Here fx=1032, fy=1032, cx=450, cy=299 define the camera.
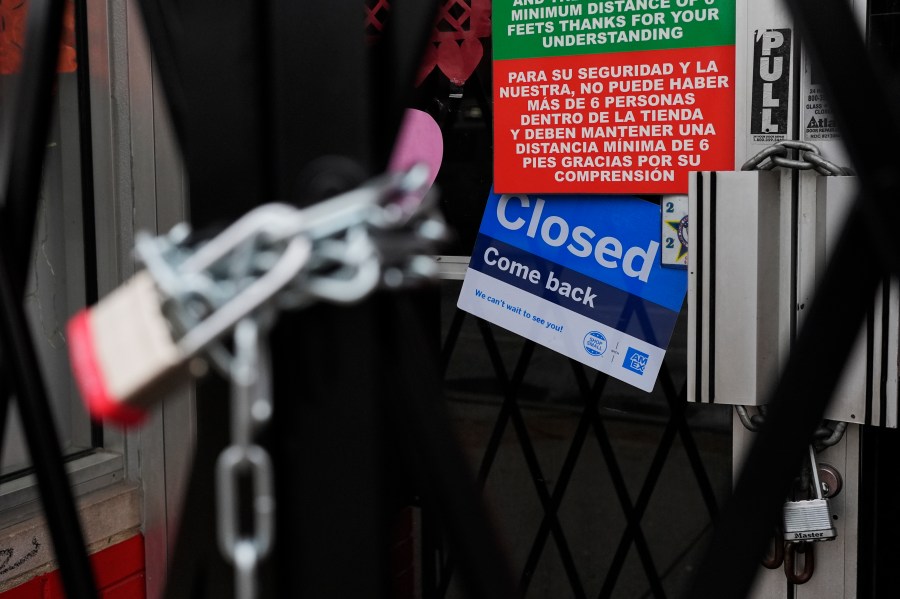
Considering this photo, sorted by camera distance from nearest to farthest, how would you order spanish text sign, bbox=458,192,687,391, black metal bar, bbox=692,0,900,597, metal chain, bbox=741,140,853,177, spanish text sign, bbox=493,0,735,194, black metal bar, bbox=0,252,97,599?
1. black metal bar, bbox=692,0,900,597
2. black metal bar, bbox=0,252,97,599
3. metal chain, bbox=741,140,853,177
4. spanish text sign, bbox=493,0,735,194
5. spanish text sign, bbox=458,192,687,391

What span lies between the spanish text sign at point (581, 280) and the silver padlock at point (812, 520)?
→ 370 millimetres

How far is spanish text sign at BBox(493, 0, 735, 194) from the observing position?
191 cm

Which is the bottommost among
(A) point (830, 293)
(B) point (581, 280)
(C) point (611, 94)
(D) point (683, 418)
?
(D) point (683, 418)

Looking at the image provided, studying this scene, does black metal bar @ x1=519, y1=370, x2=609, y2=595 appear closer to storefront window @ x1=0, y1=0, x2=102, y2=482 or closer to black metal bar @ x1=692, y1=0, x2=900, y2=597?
storefront window @ x1=0, y1=0, x2=102, y2=482

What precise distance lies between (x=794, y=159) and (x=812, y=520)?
25.5 inches

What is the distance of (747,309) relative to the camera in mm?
1860

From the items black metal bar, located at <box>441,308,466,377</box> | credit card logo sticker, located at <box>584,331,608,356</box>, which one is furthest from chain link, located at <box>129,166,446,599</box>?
black metal bar, located at <box>441,308,466,377</box>

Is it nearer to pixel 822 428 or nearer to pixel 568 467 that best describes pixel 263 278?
pixel 822 428

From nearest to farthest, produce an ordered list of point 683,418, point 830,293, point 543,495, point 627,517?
point 830,293 < point 683,418 < point 627,517 < point 543,495

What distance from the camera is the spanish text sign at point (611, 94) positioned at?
191cm

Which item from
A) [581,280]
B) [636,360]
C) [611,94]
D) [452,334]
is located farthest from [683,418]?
[611,94]

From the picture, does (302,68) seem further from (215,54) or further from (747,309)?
(747,309)

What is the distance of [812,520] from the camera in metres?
1.85

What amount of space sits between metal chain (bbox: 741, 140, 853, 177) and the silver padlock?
1.65ft
